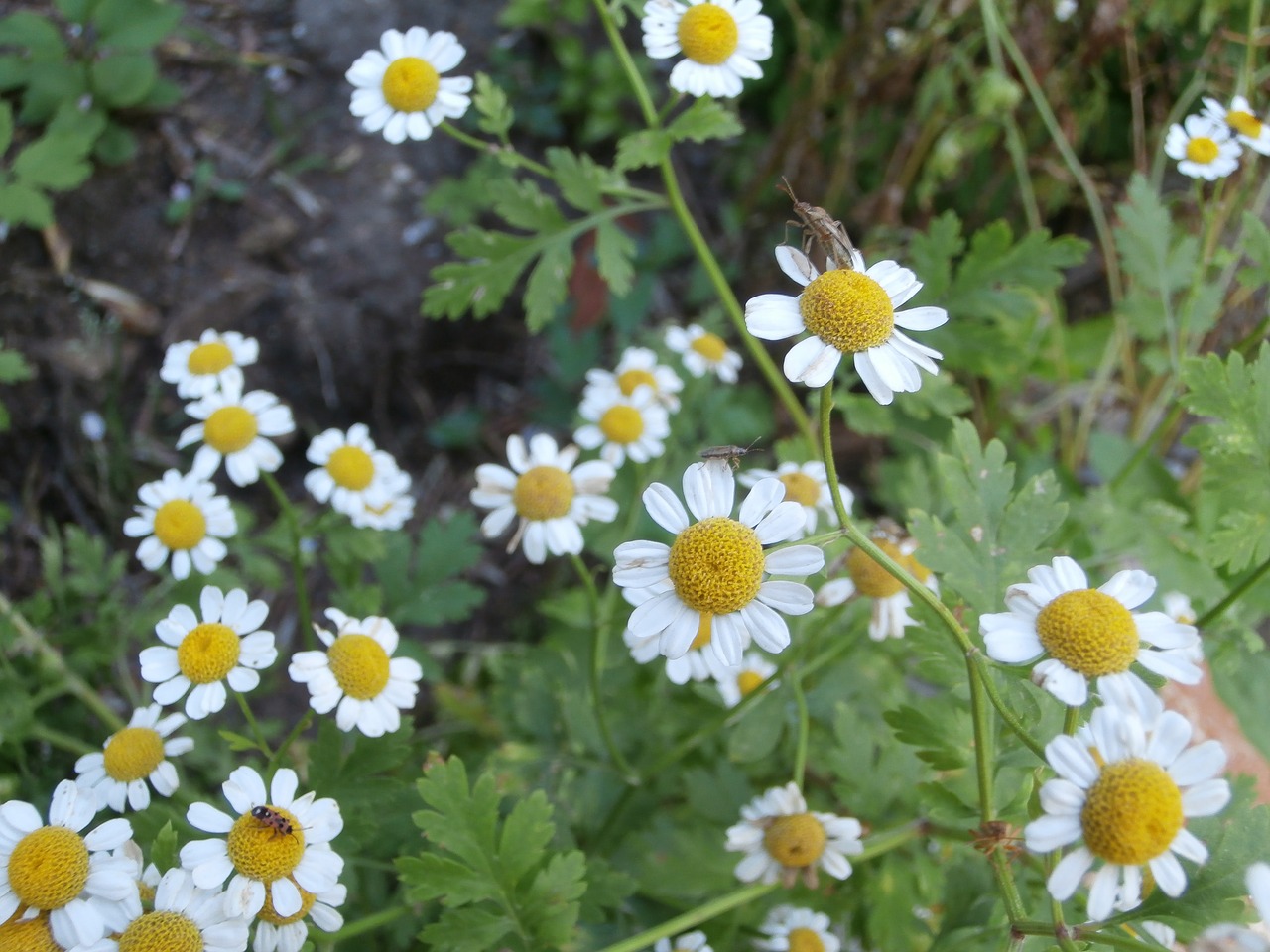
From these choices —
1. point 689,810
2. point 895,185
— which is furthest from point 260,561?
point 895,185

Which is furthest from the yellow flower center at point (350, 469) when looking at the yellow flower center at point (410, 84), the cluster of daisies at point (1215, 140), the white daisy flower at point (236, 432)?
the cluster of daisies at point (1215, 140)

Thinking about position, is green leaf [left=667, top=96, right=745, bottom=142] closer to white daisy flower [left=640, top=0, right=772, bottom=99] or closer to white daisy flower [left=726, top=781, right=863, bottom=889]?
white daisy flower [left=640, top=0, right=772, bottom=99]

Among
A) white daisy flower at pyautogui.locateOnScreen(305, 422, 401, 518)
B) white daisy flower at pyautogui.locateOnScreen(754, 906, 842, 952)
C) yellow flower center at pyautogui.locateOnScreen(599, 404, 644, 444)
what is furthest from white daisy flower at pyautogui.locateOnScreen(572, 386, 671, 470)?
white daisy flower at pyautogui.locateOnScreen(754, 906, 842, 952)

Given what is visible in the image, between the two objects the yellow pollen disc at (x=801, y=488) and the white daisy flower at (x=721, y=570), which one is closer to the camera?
the white daisy flower at (x=721, y=570)

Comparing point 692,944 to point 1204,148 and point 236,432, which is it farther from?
point 1204,148

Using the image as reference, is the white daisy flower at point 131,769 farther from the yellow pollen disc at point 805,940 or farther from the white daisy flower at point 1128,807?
the white daisy flower at point 1128,807
